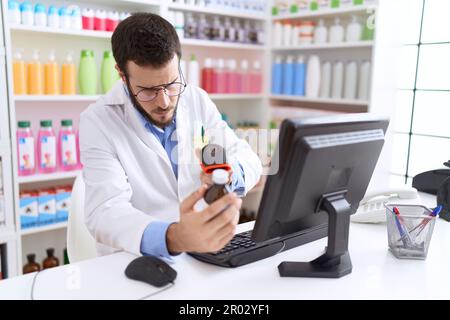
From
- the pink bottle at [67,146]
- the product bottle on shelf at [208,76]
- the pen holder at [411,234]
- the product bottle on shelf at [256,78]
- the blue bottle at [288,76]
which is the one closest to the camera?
the pen holder at [411,234]

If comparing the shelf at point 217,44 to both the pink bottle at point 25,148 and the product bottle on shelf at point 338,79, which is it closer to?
the product bottle on shelf at point 338,79

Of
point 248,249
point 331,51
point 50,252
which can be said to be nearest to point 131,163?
point 248,249

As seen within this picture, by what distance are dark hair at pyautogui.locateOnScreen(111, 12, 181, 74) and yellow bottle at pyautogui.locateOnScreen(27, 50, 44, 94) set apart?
140 cm

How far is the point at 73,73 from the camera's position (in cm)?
277

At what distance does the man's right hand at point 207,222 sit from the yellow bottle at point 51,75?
2011mm

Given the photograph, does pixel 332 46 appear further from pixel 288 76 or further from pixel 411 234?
pixel 411 234

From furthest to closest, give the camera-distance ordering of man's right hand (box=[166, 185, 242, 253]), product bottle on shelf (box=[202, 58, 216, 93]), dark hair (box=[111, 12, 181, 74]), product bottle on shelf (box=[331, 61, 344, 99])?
product bottle on shelf (box=[202, 58, 216, 93])
product bottle on shelf (box=[331, 61, 344, 99])
dark hair (box=[111, 12, 181, 74])
man's right hand (box=[166, 185, 242, 253])

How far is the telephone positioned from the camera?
1.52m

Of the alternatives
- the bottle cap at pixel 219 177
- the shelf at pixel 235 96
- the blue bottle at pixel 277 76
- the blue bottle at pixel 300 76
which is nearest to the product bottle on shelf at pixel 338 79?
the blue bottle at pixel 300 76

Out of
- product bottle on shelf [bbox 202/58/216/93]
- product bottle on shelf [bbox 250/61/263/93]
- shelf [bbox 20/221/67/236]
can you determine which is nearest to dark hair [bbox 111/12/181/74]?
shelf [bbox 20/221/67/236]

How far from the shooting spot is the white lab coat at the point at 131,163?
1270 mm

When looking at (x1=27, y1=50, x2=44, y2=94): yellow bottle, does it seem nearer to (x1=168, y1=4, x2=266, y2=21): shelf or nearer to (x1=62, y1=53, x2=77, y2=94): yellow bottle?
(x1=62, y1=53, x2=77, y2=94): yellow bottle

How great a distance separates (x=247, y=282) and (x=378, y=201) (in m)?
0.73
